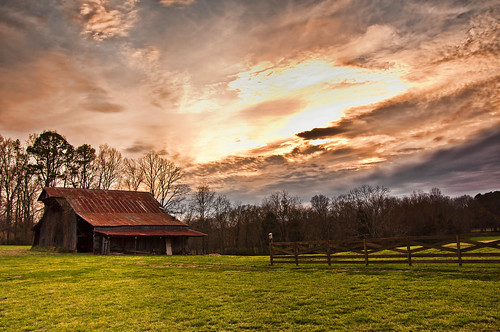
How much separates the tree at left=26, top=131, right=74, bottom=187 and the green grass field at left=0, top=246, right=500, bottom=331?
2000 inches

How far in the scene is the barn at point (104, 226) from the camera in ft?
131

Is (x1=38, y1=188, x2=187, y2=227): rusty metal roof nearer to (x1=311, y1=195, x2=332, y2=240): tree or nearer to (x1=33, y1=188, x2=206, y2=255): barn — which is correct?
(x1=33, y1=188, x2=206, y2=255): barn

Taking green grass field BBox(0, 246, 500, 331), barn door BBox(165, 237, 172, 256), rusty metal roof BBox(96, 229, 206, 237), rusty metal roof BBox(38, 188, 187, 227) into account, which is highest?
rusty metal roof BBox(38, 188, 187, 227)

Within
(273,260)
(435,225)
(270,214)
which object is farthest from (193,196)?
(273,260)

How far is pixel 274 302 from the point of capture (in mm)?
9367

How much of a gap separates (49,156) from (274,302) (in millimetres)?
62071

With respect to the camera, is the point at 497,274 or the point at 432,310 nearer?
the point at 432,310

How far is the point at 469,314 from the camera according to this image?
7.19m

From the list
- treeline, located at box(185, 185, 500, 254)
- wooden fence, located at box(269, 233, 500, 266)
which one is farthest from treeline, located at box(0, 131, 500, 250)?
wooden fence, located at box(269, 233, 500, 266)

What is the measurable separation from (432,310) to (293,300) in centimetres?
360

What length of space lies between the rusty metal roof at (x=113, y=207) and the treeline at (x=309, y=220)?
72.5 feet

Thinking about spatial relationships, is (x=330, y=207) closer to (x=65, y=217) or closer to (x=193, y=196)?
(x=193, y=196)

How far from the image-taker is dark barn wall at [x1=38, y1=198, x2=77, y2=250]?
4128 centimetres

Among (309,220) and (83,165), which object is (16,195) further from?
(309,220)
